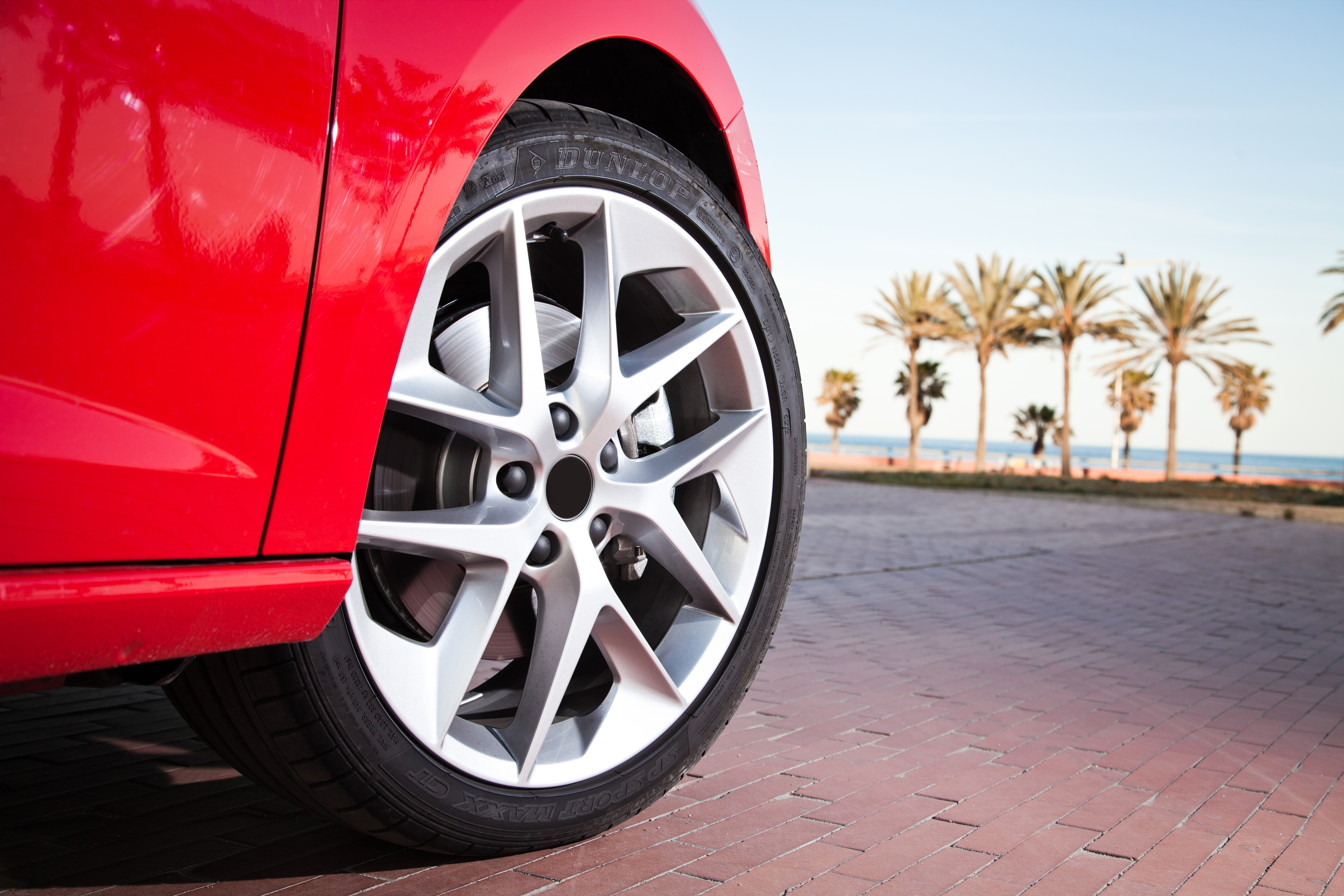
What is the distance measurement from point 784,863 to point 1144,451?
19439 cm

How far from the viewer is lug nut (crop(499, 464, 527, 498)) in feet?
5.71

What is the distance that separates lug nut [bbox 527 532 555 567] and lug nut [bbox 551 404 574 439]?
0.17m

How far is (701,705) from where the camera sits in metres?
2.03

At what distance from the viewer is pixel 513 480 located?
1.75 metres

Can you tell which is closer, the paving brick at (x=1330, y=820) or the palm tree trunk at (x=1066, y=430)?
the paving brick at (x=1330, y=820)

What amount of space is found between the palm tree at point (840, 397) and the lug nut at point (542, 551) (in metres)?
67.6

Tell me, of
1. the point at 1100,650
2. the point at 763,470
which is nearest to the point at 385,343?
the point at 763,470

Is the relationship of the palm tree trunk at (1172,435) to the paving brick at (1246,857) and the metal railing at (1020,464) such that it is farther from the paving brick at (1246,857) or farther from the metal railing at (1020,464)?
the paving brick at (1246,857)

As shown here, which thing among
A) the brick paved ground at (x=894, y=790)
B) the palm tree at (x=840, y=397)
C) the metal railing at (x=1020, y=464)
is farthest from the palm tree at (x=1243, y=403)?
the brick paved ground at (x=894, y=790)

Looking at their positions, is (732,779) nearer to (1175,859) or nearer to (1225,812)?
(1175,859)

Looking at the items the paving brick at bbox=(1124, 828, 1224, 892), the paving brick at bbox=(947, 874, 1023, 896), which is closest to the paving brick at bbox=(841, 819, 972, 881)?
the paving brick at bbox=(947, 874, 1023, 896)

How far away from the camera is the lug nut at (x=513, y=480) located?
1.74m

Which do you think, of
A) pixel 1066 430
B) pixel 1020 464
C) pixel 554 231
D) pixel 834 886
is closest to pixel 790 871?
pixel 834 886

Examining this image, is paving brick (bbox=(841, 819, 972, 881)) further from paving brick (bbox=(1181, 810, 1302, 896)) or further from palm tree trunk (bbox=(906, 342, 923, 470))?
palm tree trunk (bbox=(906, 342, 923, 470))
